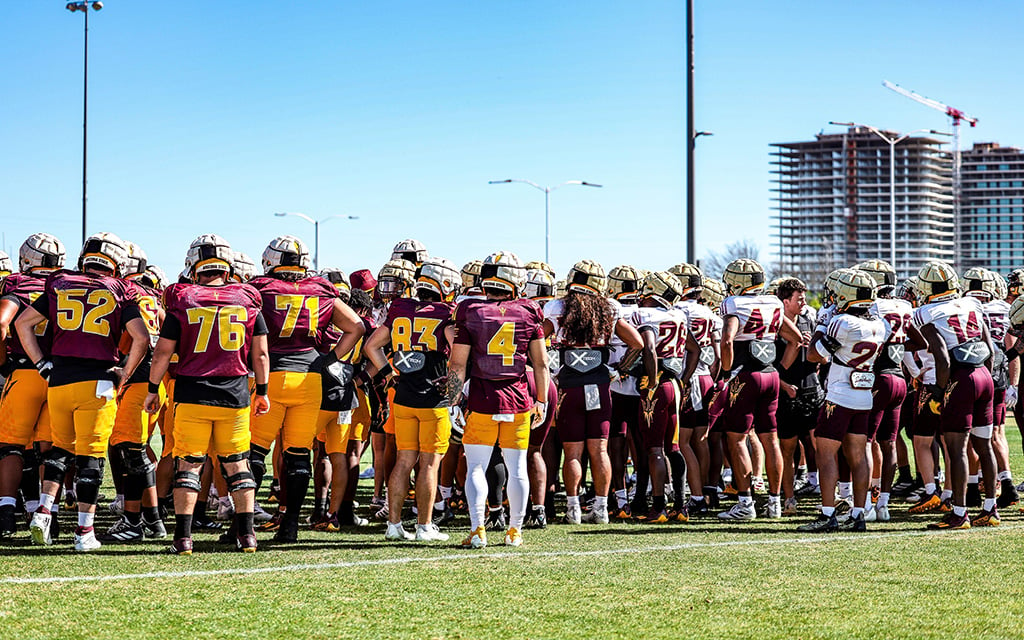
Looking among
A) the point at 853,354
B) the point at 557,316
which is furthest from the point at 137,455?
the point at 853,354

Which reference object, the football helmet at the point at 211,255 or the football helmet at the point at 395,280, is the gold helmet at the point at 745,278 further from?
the football helmet at the point at 211,255

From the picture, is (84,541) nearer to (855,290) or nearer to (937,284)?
(855,290)

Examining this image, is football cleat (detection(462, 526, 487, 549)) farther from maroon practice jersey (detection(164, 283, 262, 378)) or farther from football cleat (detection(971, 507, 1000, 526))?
football cleat (detection(971, 507, 1000, 526))

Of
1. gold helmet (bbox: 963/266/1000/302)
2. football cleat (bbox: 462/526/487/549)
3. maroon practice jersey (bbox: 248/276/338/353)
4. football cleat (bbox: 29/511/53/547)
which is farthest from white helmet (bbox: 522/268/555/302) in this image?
football cleat (bbox: 29/511/53/547)

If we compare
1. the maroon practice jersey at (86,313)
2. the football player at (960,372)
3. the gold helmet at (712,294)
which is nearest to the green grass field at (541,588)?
the football player at (960,372)

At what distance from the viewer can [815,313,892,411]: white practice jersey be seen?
388 inches

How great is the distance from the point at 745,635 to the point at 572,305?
172 inches

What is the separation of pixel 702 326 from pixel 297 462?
13.6 ft

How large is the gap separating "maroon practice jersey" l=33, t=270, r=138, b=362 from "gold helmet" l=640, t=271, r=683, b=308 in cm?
461

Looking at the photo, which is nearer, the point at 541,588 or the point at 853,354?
the point at 541,588

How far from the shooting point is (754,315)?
1077cm

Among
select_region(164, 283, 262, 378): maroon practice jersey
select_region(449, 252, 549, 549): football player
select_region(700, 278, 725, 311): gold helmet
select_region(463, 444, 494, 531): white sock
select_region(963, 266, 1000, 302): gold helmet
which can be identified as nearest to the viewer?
select_region(164, 283, 262, 378): maroon practice jersey

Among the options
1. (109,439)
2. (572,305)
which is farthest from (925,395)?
(109,439)

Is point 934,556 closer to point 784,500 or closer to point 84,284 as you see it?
point 784,500
